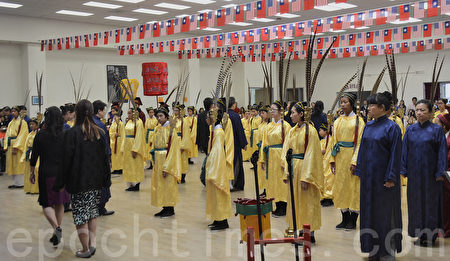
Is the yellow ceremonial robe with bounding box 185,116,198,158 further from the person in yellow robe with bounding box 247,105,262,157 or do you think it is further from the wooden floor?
the wooden floor

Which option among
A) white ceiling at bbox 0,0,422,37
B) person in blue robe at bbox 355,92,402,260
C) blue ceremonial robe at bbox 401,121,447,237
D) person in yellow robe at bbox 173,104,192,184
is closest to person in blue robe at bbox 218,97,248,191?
person in yellow robe at bbox 173,104,192,184

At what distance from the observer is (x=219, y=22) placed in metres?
8.65

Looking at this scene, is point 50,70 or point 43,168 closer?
point 43,168

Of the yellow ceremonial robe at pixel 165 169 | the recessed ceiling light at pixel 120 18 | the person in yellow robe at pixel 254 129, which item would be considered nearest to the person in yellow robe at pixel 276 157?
the yellow ceremonial robe at pixel 165 169

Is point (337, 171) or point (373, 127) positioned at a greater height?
point (373, 127)

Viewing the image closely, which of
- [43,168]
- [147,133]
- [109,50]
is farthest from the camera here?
[109,50]

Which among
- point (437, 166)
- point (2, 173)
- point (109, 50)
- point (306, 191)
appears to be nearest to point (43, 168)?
point (306, 191)

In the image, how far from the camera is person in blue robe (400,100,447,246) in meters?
4.46

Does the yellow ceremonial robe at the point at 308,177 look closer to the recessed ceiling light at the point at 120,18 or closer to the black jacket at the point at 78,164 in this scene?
the black jacket at the point at 78,164

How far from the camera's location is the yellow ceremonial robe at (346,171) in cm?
508

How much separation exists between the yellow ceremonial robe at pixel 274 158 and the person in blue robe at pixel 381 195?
1974mm

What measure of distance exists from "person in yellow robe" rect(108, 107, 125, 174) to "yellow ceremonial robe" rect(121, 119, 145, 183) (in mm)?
770

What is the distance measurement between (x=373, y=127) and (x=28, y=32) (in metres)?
13.9

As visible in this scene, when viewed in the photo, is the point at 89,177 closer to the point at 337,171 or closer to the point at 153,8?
the point at 337,171
